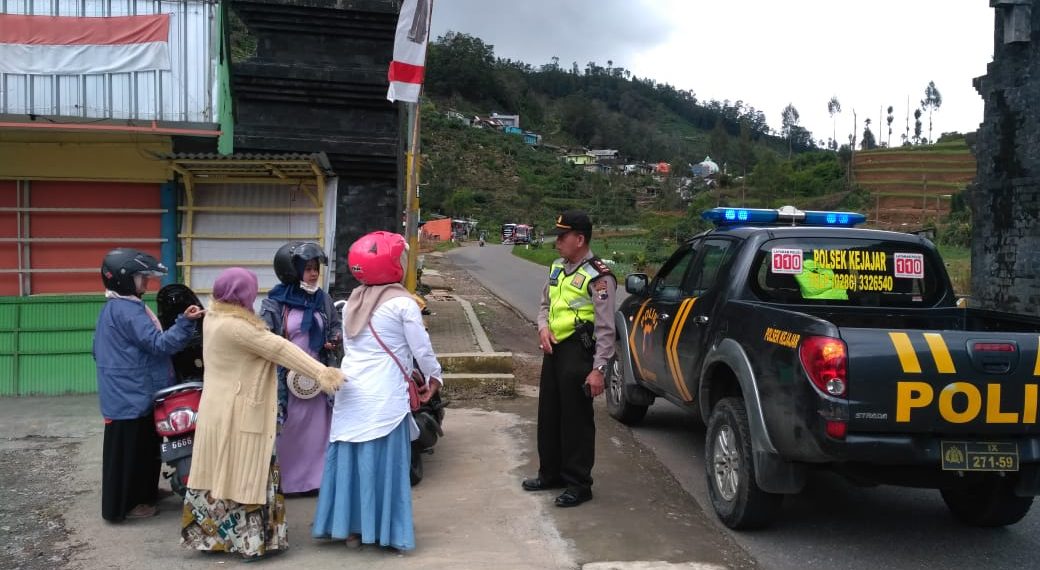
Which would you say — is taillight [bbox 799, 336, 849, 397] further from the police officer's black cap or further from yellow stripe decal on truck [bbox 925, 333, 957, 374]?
the police officer's black cap

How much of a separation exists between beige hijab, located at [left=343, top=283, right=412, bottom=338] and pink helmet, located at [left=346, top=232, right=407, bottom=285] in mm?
36

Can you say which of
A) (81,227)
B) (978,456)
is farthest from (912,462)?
(81,227)

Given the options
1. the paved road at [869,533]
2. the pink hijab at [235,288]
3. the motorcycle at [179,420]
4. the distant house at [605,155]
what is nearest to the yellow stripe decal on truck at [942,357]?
the paved road at [869,533]

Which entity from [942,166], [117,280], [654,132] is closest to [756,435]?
[117,280]

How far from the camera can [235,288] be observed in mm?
4281

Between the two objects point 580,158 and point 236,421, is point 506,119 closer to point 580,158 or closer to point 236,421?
point 580,158

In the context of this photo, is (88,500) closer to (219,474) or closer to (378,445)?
(219,474)

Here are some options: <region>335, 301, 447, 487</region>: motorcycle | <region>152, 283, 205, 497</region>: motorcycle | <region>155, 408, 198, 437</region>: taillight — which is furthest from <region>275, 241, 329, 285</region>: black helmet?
<region>155, 408, 198, 437</region>: taillight

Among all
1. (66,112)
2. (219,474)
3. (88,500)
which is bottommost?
(88,500)

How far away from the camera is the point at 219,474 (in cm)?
431

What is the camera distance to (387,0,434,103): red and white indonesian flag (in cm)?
866

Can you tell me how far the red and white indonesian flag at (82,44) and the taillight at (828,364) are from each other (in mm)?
6171

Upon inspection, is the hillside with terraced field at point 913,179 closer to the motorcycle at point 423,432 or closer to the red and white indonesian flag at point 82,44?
the red and white indonesian flag at point 82,44

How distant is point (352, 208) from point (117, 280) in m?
4.41
